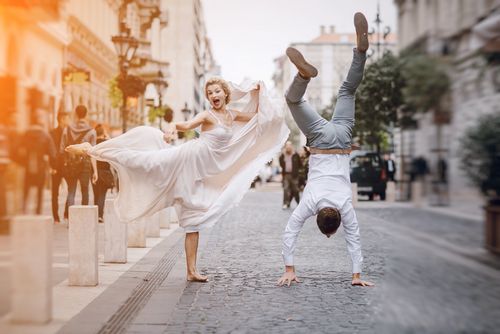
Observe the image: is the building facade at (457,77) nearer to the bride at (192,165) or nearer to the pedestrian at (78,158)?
the bride at (192,165)

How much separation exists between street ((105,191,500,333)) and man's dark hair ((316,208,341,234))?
A: 1.01ft

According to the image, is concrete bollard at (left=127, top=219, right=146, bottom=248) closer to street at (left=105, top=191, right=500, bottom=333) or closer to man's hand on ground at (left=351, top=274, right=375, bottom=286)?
street at (left=105, top=191, right=500, bottom=333)

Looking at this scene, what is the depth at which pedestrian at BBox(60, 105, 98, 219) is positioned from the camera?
13156 mm

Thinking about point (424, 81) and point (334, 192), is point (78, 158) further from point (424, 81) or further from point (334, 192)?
point (424, 81)

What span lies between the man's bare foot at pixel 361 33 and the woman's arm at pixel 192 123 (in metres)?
1.94

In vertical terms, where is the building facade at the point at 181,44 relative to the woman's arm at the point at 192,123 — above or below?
above

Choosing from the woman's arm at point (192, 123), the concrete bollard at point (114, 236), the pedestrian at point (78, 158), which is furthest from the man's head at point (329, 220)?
the pedestrian at point (78, 158)

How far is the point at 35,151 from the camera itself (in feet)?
8.00

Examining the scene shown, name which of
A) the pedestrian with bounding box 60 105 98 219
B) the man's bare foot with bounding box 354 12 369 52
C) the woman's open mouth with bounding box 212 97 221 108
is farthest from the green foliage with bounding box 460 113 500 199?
the pedestrian with bounding box 60 105 98 219

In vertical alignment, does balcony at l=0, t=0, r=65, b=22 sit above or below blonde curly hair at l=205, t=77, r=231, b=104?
below

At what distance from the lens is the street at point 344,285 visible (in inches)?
79.4

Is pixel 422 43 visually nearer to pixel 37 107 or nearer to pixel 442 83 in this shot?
pixel 442 83

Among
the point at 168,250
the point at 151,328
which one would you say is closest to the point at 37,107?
the point at 151,328

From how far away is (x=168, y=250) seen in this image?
1062 centimetres
